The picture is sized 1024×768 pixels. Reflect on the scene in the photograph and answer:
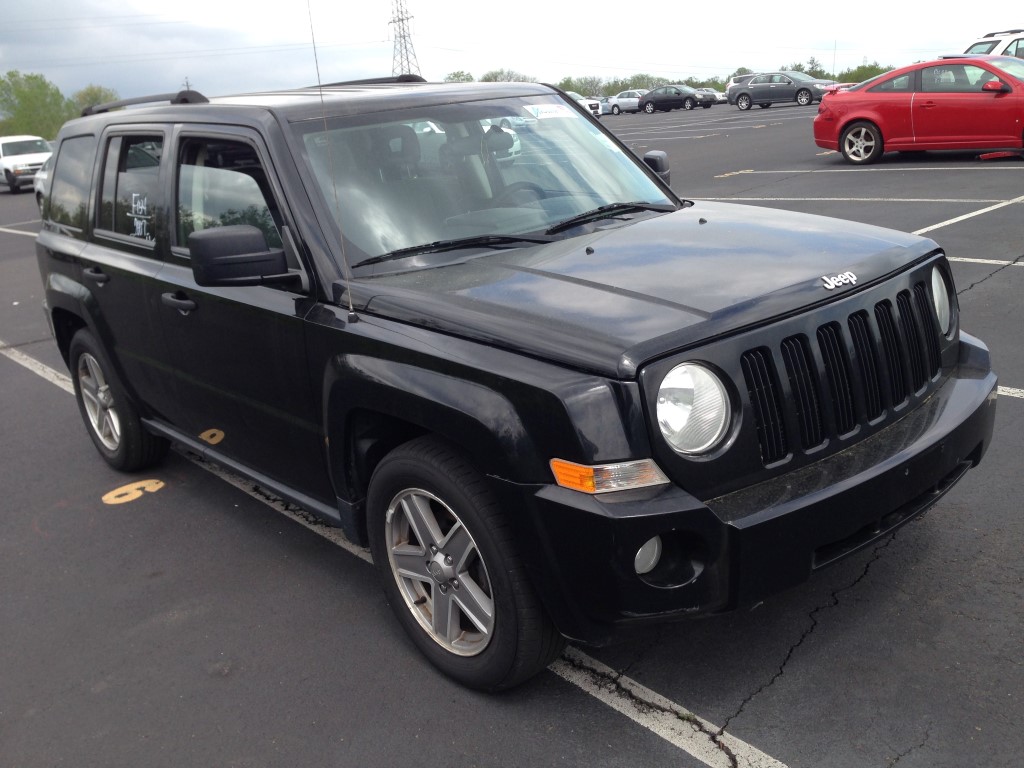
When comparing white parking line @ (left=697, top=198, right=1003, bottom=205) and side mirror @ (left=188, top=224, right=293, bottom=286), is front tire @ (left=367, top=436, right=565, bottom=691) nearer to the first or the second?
side mirror @ (left=188, top=224, right=293, bottom=286)

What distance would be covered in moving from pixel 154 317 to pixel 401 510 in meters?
1.82

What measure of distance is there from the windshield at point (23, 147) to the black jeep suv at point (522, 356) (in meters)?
31.5

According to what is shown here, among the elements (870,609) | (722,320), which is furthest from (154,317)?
(870,609)

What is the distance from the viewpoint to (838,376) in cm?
303

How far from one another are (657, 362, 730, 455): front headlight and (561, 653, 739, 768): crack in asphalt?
896 mm

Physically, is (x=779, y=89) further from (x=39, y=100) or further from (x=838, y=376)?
(x=39, y=100)

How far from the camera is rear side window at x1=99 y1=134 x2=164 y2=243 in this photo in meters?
4.50

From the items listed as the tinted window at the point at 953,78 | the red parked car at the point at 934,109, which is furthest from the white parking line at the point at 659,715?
the tinted window at the point at 953,78

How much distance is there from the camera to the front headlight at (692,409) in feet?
8.95

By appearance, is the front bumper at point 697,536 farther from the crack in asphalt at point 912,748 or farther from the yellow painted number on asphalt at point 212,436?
the yellow painted number on asphalt at point 212,436

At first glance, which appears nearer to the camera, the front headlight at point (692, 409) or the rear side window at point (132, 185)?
the front headlight at point (692, 409)

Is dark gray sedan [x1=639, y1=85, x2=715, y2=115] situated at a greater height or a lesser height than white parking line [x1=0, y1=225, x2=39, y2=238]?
greater

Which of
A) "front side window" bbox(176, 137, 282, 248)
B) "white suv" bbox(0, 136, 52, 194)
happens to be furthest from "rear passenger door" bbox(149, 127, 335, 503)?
"white suv" bbox(0, 136, 52, 194)

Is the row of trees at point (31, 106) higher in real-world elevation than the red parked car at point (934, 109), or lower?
higher
